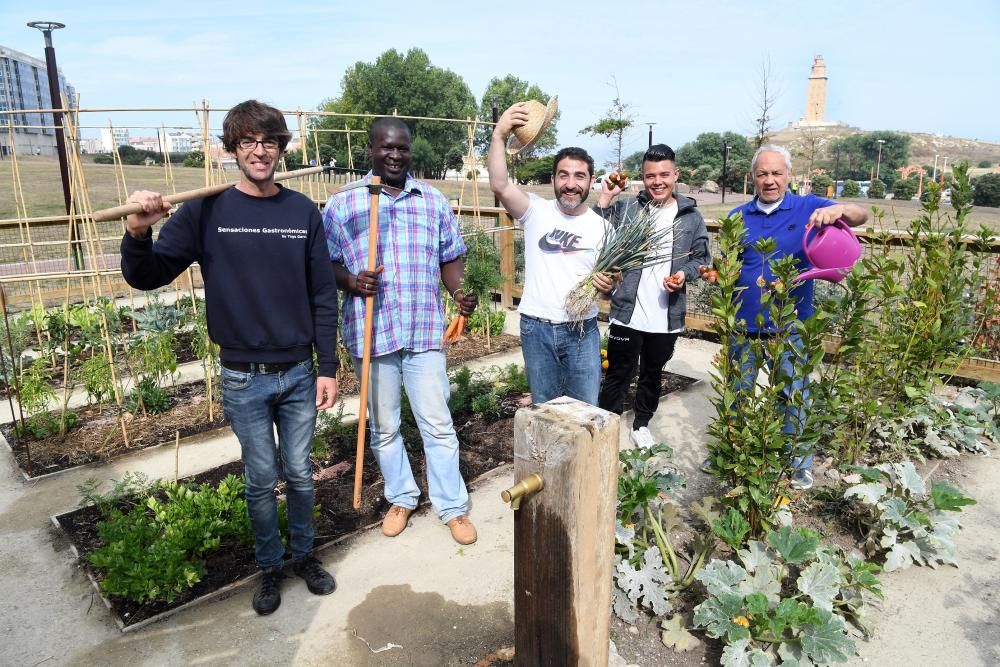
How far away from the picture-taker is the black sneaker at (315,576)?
106 inches

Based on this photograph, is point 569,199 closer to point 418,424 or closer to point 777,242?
point 777,242

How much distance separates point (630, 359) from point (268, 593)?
2230 millimetres

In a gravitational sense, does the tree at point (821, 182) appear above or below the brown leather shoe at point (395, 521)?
above

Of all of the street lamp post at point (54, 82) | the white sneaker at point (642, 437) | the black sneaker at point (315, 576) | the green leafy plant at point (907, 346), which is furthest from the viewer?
the street lamp post at point (54, 82)

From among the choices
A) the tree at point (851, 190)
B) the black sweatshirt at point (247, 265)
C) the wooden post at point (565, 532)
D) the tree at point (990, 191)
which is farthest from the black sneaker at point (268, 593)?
the tree at point (990, 191)

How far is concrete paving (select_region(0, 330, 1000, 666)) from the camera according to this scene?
7.83ft

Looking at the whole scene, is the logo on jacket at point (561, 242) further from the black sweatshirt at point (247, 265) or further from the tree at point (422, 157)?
the tree at point (422, 157)

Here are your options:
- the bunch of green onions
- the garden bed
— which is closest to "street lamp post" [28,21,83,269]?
the garden bed

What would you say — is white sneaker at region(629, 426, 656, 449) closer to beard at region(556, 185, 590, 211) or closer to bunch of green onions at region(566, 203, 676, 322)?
bunch of green onions at region(566, 203, 676, 322)

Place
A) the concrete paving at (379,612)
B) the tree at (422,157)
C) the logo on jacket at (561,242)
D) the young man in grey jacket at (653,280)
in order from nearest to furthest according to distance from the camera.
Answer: the concrete paving at (379,612) → the logo on jacket at (561,242) → the young man in grey jacket at (653,280) → the tree at (422,157)

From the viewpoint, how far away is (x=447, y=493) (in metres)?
3.12

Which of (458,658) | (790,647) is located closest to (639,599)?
(790,647)

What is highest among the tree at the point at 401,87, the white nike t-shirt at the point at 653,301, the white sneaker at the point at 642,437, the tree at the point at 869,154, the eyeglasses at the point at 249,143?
the tree at the point at 401,87

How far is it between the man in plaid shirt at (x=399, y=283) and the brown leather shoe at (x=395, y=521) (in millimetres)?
268
